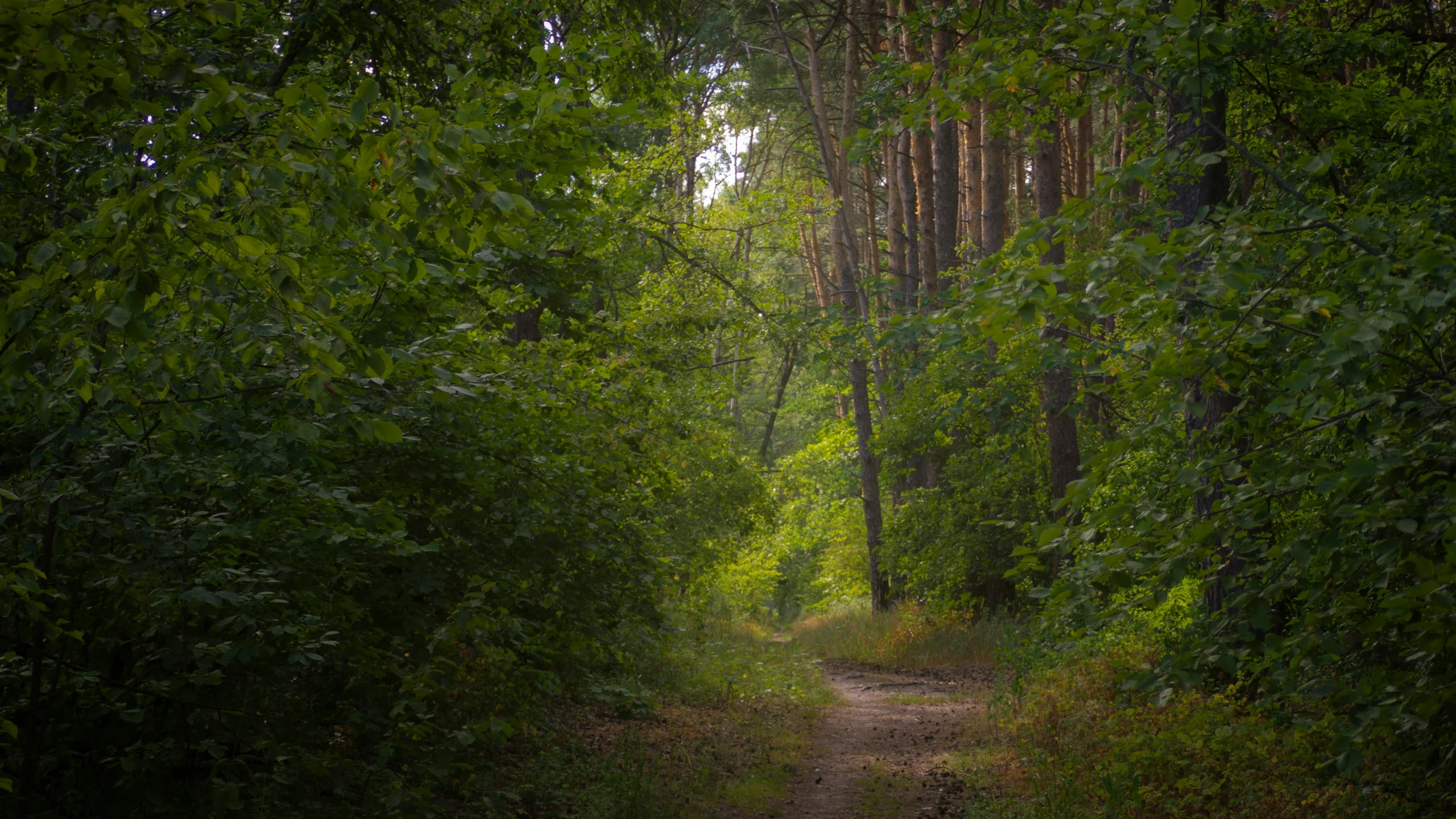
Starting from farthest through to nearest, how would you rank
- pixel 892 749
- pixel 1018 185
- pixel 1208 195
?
pixel 1018 185
pixel 892 749
pixel 1208 195

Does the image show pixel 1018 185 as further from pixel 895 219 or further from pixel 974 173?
pixel 895 219

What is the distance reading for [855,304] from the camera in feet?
72.5

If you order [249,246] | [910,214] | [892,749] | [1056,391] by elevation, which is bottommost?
[892,749]

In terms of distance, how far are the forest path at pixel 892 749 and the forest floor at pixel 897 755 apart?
16mm

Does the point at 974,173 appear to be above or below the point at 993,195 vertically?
above

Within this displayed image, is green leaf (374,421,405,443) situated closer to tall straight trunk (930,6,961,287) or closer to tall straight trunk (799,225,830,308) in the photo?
tall straight trunk (930,6,961,287)

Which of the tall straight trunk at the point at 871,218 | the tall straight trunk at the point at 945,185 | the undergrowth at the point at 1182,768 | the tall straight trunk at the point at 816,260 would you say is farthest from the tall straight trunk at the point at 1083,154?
the undergrowth at the point at 1182,768

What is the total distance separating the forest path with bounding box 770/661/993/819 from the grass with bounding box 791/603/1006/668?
128 centimetres

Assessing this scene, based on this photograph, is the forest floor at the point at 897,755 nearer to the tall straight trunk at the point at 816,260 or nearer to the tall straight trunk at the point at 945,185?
the tall straight trunk at the point at 945,185

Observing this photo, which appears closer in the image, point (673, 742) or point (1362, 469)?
point (1362, 469)

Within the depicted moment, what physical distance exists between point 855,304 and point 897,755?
43.6 ft

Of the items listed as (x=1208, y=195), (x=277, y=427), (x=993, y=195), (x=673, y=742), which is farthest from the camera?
(x=993, y=195)

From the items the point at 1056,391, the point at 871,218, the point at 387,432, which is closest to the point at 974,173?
the point at 871,218

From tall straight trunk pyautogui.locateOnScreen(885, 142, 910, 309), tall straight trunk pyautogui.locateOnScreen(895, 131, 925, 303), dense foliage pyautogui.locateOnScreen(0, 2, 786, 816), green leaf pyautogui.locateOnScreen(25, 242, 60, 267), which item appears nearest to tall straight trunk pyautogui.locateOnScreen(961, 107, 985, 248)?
tall straight trunk pyautogui.locateOnScreen(895, 131, 925, 303)
